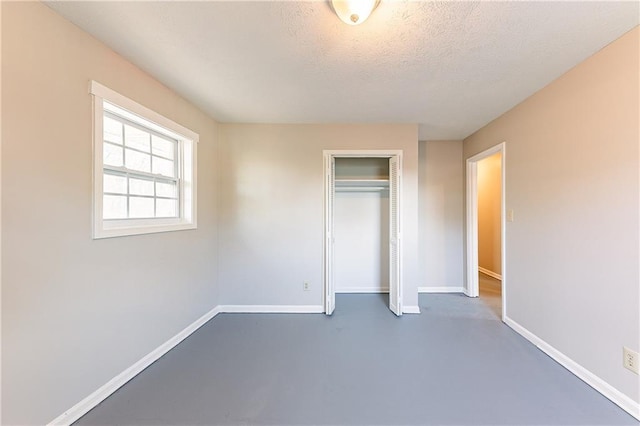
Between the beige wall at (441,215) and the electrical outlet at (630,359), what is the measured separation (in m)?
2.53

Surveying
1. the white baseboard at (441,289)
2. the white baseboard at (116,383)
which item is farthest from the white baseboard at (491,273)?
the white baseboard at (116,383)

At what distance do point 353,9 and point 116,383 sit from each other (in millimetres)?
2848

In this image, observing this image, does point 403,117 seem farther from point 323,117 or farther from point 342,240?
point 342,240

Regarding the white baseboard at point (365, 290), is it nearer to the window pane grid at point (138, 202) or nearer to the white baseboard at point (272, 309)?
the white baseboard at point (272, 309)

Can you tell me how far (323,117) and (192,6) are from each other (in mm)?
1849

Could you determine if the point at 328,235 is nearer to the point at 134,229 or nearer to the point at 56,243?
the point at 134,229

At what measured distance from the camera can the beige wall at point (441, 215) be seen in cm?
425

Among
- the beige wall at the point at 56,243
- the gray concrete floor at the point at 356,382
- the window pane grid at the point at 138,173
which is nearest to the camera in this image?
the beige wall at the point at 56,243

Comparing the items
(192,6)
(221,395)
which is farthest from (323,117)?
(221,395)

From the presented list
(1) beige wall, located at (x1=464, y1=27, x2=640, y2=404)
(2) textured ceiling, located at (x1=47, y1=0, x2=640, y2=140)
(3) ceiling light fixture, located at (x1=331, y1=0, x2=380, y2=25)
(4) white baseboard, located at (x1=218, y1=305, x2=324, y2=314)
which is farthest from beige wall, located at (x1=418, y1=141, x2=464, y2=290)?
(3) ceiling light fixture, located at (x1=331, y1=0, x2=380, y2=25)

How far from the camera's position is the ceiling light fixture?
137 centimetres

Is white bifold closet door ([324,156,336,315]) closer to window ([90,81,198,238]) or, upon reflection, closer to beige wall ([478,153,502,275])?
window ([90,81,198,238])

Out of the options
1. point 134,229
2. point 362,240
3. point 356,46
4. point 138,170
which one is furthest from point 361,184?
point 134,229

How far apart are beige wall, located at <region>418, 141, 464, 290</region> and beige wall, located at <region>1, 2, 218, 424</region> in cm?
379
